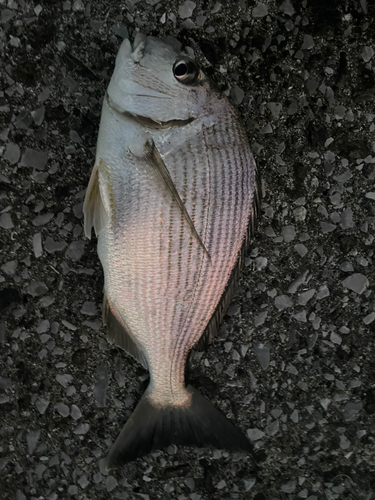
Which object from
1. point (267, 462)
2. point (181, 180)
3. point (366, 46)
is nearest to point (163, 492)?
point (267, 462)

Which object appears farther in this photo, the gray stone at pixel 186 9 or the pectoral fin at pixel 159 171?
the gray stone at pixel 186 9

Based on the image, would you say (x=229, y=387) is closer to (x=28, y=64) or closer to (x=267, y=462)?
(x=267, y=462)

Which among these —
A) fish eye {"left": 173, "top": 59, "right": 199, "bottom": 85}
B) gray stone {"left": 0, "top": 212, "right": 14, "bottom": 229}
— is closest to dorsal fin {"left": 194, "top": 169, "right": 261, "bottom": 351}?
fish eye {"left": 173, "top": 59, "right": 199, "bottom": 85}

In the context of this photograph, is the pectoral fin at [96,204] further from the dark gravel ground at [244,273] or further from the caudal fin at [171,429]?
the caudal fin at [171,429]

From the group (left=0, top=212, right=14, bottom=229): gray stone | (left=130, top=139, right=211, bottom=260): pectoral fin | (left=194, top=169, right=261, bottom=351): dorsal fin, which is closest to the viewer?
(left=130, top=139, right=211, bottom=260): pectoral fin

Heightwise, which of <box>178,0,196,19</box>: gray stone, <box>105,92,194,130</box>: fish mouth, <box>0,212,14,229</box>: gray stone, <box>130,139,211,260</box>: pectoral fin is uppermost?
<box>178,0,196,19</box>: gray stone

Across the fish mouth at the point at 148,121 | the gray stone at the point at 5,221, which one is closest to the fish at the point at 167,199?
the fish mouth at the point at 148,121

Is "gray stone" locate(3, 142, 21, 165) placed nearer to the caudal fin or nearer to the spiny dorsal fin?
the spiny dorsal fin
